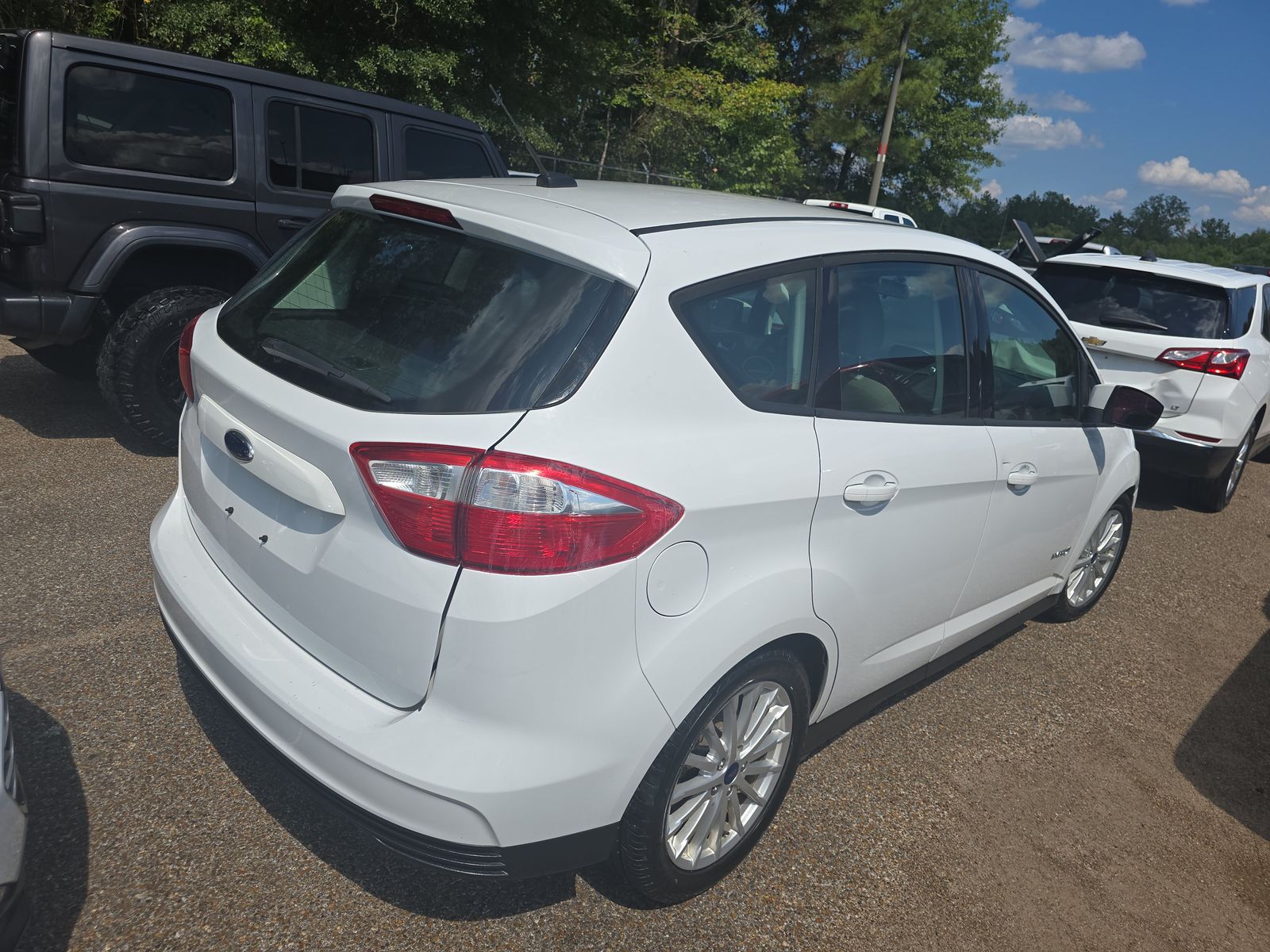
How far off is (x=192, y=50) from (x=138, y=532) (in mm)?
9685

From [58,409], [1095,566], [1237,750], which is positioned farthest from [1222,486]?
[58,409]

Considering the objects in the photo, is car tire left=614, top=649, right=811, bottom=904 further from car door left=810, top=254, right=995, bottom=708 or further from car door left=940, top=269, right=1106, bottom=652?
car door left=940, top=269, right=1106, bottom=652

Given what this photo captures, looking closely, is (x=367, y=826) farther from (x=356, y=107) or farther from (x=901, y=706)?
(x=356, y=107)

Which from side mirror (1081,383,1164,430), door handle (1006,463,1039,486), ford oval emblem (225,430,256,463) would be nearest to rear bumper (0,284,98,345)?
ford oval emblem (225,430,256,463)

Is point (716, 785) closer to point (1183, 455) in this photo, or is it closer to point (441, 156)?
point (441, 156)

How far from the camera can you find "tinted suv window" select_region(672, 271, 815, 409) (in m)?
2.21

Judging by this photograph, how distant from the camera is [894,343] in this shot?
9.37ft

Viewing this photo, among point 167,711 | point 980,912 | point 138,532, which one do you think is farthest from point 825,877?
point 138,532

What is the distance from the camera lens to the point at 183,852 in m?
2.38

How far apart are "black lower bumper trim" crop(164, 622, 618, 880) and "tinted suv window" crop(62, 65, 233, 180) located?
3828 mm

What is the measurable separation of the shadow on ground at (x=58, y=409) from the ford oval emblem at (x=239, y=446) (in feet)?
10.4

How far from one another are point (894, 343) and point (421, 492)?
1.64 metres

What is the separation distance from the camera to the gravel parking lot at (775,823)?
90.3 inches

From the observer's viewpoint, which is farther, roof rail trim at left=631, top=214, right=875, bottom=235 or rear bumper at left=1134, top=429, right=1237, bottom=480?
rear bumper at left=1134, top=429, right=1237, bottom=480
